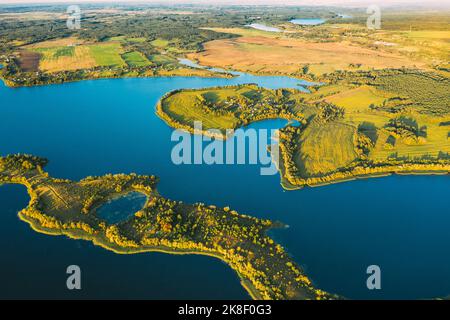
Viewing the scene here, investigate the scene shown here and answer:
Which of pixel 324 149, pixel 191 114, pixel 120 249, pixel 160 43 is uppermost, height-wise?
pixel 160 43

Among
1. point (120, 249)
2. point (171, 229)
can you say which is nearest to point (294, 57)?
point (171, 229)

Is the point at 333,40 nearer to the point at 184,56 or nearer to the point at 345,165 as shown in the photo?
the point at 184,56

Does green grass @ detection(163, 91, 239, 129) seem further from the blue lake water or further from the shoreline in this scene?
the shoreline

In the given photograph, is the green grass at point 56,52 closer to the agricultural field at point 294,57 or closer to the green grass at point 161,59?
the green grass at point 161,59

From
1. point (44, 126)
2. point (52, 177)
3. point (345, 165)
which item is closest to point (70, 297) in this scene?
point (52, 177)

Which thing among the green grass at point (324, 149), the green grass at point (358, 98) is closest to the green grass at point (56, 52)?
the green grass at point (358, 98)

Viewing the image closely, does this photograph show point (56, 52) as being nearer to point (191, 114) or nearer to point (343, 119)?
point (191, 114)
